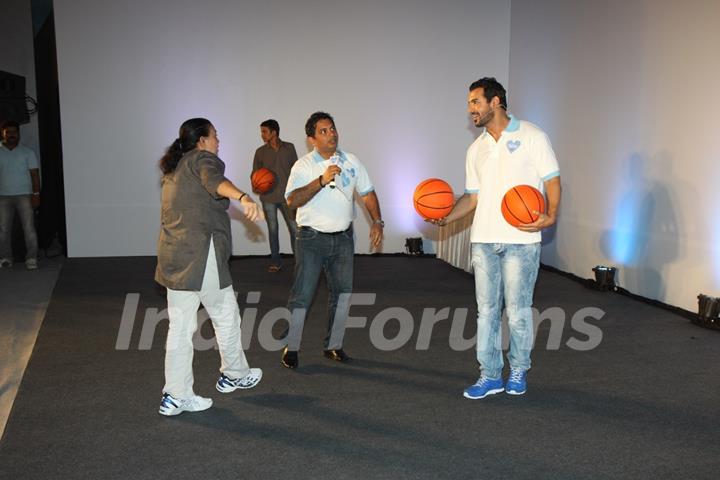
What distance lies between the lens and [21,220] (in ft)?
27.8

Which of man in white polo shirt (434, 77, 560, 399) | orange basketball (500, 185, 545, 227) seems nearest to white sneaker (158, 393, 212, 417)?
man in white polo shirt (434, 77, 560, 399)

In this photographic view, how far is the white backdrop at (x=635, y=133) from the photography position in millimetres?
6066

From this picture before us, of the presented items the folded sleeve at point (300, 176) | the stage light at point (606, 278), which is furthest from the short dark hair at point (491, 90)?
the stage light at point (606, 278)

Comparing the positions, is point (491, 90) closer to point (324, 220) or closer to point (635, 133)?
point (324, 220)

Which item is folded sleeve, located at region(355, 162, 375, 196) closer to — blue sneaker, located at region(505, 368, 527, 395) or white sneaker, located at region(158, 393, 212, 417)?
blue sneaker, located at region(505, 368, 527, 395)

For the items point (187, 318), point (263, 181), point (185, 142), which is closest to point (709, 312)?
point (263, 181)

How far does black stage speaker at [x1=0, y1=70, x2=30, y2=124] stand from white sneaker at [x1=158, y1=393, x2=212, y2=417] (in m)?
6.79

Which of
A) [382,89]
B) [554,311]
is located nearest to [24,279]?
[382,89]

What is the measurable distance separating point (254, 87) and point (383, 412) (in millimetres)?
6479

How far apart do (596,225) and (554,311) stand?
1777 millimetres

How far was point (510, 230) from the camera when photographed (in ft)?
12.7

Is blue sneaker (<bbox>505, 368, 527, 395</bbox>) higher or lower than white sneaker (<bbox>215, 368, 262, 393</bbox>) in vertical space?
higher

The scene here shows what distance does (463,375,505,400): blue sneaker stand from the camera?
408cm

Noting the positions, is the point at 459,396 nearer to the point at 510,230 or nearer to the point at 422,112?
the point at 510,230
